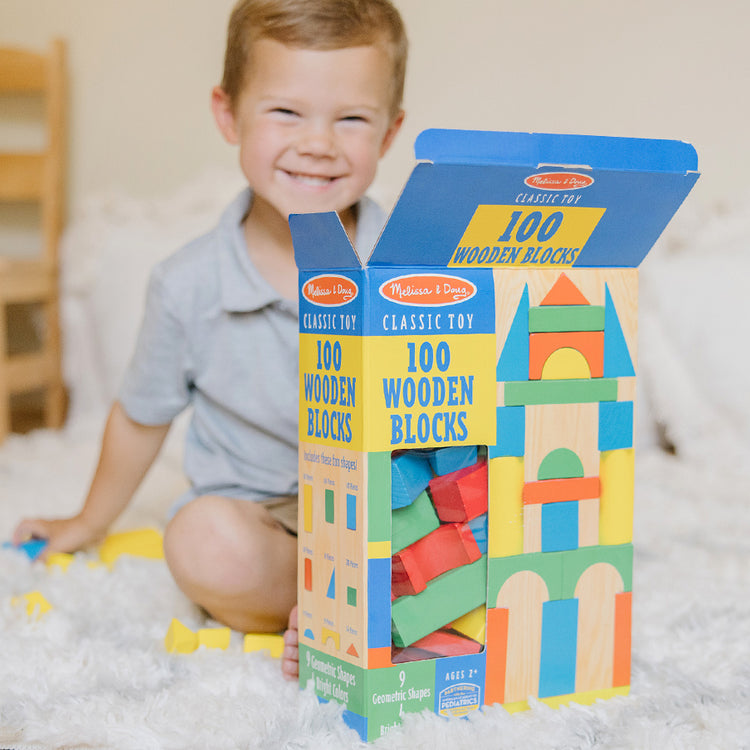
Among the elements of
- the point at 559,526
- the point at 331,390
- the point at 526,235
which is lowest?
the point at 559,526

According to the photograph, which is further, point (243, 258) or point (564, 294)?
point (243, 258)

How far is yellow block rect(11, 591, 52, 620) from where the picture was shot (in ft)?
2.96

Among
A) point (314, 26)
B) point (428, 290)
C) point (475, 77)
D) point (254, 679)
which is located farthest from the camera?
point (475, 77)

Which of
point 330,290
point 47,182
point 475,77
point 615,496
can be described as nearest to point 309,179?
point 330,290

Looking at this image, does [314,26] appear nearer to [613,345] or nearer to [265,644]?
[613,345]

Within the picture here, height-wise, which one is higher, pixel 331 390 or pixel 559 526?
pixel 331 390

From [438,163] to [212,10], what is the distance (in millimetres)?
1688

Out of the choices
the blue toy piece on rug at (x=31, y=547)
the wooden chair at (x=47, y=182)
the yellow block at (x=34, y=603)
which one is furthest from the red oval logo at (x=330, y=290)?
the wooden chair at (x=47, y=182)

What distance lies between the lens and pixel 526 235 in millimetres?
660

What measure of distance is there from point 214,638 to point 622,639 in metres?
0.35

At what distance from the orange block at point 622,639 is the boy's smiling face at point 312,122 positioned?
1.58 ft

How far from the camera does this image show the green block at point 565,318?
0.68 metres

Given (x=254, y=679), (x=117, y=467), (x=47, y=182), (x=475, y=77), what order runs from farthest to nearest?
(x=47, y=182)
(x=475, y=77)
(x=117, y=467)
(x=254, y=679)

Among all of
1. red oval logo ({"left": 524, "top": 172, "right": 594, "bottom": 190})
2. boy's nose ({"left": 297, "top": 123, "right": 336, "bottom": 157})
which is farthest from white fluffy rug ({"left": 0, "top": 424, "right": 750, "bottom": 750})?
boy's nose ({"left": 297, "top": 123, "right": 336, "bottom": 157})
